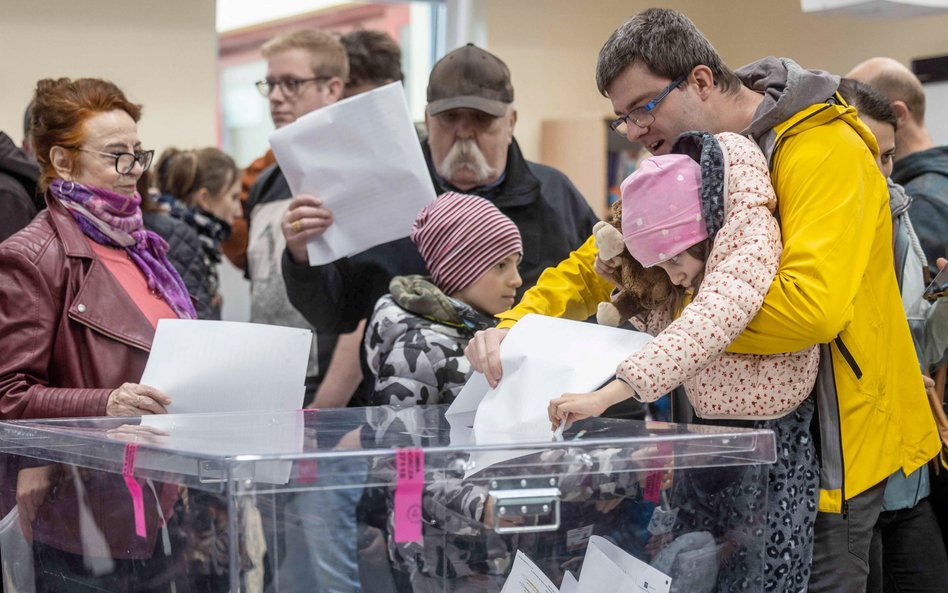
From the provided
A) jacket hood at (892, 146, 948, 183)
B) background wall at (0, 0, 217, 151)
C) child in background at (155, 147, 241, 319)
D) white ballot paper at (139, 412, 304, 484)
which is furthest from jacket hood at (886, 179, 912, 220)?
background wall at (0, 0, 217, 151)

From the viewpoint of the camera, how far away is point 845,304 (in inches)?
58.1

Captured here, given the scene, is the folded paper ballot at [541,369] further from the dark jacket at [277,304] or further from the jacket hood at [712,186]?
the dark jacket at [277,304]

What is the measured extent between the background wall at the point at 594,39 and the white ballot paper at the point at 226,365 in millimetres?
3707

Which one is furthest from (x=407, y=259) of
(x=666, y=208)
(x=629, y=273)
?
(x=666, y=208)

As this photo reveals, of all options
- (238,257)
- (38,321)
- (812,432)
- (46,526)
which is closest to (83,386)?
(38,321)

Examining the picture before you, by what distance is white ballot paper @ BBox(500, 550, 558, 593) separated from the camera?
1433mm

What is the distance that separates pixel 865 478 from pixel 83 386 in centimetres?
135

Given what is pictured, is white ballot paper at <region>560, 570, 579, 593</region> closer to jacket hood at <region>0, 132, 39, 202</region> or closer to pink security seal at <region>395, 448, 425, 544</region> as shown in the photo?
pink security seal at <region>395, 448, 425, 544</region>

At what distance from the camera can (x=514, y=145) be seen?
2.56 meters

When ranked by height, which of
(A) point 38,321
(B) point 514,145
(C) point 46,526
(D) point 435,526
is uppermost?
(B) point 514,145

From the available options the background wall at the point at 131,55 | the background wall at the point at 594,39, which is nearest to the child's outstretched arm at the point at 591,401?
the background wall at the point at 131,55

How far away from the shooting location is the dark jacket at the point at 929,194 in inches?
94.0

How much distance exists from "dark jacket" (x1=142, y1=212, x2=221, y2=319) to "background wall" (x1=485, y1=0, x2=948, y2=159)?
259 cm

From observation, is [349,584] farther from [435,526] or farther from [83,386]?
[83,386]
